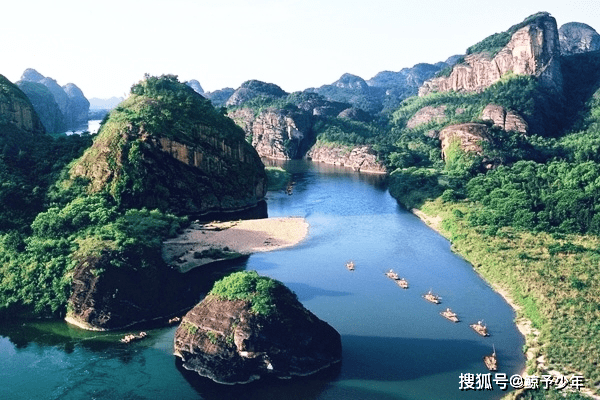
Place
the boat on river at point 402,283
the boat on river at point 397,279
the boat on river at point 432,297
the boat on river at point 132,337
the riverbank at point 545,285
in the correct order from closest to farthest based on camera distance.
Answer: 1. the riverbank at point 545,285
2. the boat on river at point 132,337
3. the boat on river at point 432,297
4. the boat on river at point 402,283
5. the boat on river at point 397,279

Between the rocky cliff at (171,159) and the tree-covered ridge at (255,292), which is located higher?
the rocky cliff at (171,159)

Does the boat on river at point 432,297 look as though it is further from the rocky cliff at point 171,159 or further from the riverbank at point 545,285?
the rocky cliff at point 171,159

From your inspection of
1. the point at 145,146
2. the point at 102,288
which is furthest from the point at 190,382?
the point at 145,146

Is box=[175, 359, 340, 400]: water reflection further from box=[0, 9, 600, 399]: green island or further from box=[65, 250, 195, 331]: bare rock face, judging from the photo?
box=[65, 250, 195, 331]: bare rock face

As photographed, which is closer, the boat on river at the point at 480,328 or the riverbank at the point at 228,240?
the boat on river at the point at 480,328

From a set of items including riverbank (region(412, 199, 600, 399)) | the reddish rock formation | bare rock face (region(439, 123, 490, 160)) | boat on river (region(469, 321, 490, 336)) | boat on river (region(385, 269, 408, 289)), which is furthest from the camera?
bare rock face (region(439, 123, 490, 160))

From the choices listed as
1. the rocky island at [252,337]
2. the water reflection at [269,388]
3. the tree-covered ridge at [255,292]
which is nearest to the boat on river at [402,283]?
the rocky island at [252,337]

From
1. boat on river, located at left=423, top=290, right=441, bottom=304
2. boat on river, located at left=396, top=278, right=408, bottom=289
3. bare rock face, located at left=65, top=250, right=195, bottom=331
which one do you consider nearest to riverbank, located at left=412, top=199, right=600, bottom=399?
boat on river, located at left=423, top=290, right=441, bottom=304
